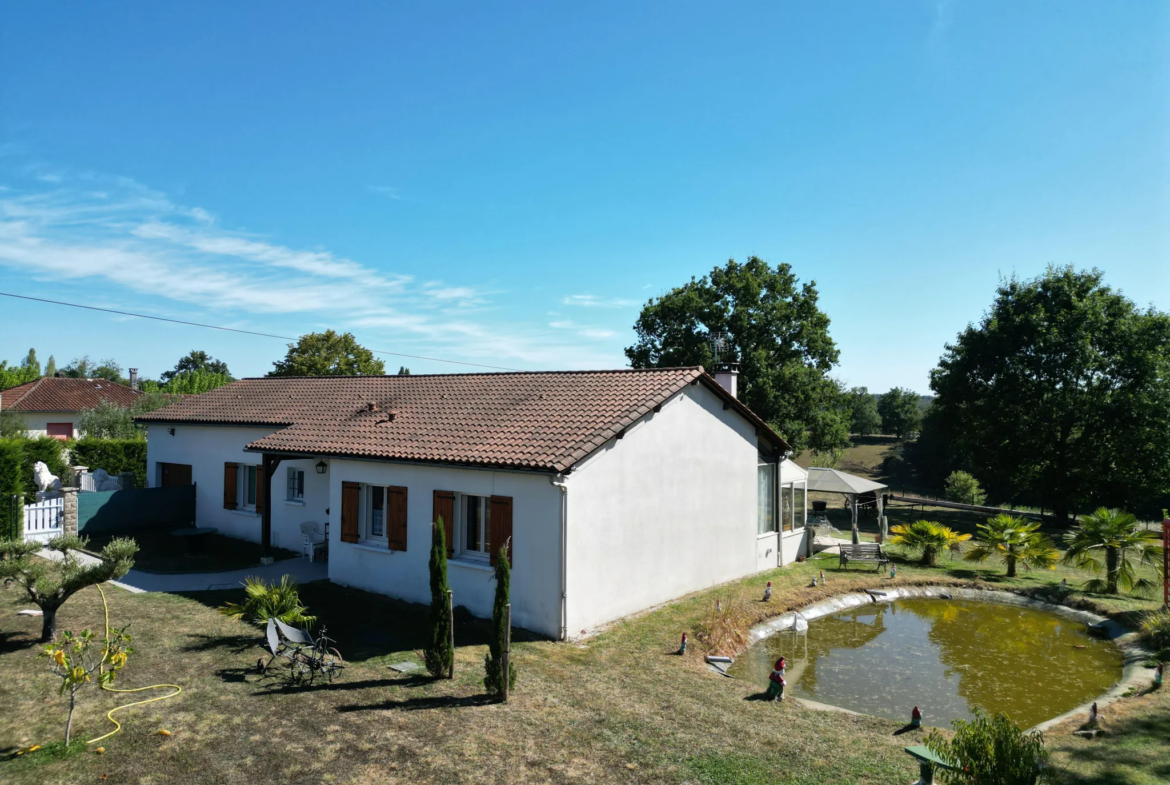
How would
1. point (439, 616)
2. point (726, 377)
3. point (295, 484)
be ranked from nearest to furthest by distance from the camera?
point (439, 616)
point (726, 377)
point (295, 484)

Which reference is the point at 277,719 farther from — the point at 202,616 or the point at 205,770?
the point at 202,616

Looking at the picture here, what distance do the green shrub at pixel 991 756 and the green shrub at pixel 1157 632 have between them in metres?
8.64

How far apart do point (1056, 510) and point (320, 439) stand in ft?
109

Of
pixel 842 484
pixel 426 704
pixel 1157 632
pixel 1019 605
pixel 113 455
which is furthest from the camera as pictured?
pixel 113 455

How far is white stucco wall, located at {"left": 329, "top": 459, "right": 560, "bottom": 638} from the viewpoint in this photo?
1197 cm

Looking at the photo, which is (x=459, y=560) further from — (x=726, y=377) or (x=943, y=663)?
(x=943, y=663)

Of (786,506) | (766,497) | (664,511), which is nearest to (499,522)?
(664,511)

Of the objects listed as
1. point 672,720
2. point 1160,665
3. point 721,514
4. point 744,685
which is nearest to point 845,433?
point 721,514

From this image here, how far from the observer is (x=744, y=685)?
34.7ft

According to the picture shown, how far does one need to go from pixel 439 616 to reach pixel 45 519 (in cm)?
1586

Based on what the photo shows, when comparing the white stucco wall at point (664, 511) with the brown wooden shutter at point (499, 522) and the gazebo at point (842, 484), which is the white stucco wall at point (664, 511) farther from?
the gazebo at point (842, 484)

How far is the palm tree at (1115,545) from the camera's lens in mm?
16234

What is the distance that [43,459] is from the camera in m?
23.7

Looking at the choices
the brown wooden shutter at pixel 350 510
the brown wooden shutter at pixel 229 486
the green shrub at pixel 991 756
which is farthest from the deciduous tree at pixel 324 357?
the green shrub at pixel 991 756
